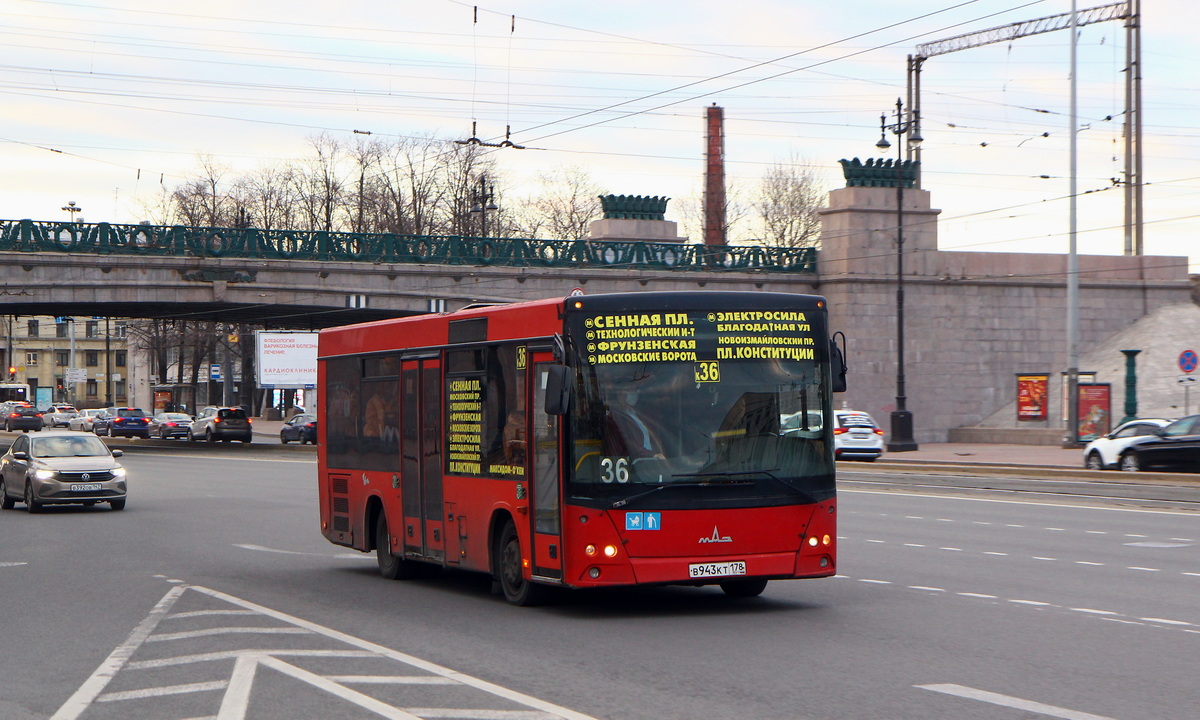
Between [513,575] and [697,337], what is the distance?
2.52 meters

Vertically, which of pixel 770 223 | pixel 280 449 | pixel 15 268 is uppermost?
pixel 770 223

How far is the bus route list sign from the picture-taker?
11602 mm

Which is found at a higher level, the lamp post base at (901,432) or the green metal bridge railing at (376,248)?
the green metal bridge railing at (376,248)

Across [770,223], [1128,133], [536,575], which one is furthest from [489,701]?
[770,223]

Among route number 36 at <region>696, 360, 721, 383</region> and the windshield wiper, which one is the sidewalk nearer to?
the windshield wiper

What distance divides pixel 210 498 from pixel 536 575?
18.8 meters

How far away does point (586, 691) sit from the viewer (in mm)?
8336

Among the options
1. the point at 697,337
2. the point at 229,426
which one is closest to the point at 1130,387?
the point at 697,337

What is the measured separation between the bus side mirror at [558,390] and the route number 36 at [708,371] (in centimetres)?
Result: 108

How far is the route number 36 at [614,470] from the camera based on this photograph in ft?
37.3

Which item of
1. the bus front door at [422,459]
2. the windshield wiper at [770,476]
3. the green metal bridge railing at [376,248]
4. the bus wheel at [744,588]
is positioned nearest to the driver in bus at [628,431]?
the windshield wiper at [770,476]

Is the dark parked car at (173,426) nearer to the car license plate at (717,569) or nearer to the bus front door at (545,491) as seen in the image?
the bus front door at (545,491)

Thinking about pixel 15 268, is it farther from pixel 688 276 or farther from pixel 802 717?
pixel 802 717

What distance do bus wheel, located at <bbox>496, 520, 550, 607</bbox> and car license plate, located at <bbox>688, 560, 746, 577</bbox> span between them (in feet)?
4.67
